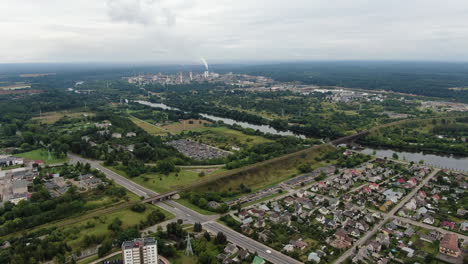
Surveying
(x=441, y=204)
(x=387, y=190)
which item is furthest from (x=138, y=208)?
(x=441, y=204)

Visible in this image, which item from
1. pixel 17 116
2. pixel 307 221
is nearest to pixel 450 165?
pixel 307 221

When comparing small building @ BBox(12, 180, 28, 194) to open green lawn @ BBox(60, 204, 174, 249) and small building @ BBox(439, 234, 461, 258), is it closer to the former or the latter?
open green lawn @ BBox(60, 204, 174, 249)

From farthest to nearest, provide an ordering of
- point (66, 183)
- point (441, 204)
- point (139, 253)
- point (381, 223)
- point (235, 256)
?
1. point (66, 183)
2. point (441, 204)
3. point (381, 223)
4. point (235, 256)
5. point (139, 253)

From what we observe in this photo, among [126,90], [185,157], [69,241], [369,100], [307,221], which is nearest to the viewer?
[69,241]

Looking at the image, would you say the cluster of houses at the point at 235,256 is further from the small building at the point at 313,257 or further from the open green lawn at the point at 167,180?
the open green lawn at the point at 167,180

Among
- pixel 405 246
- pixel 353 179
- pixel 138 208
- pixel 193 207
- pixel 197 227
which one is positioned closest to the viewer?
pixel 405 246

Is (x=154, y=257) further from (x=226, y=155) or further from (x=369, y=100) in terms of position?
(x=369, y=100)

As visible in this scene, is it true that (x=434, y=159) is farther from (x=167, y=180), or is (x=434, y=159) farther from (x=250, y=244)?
(x=167, y=180)
